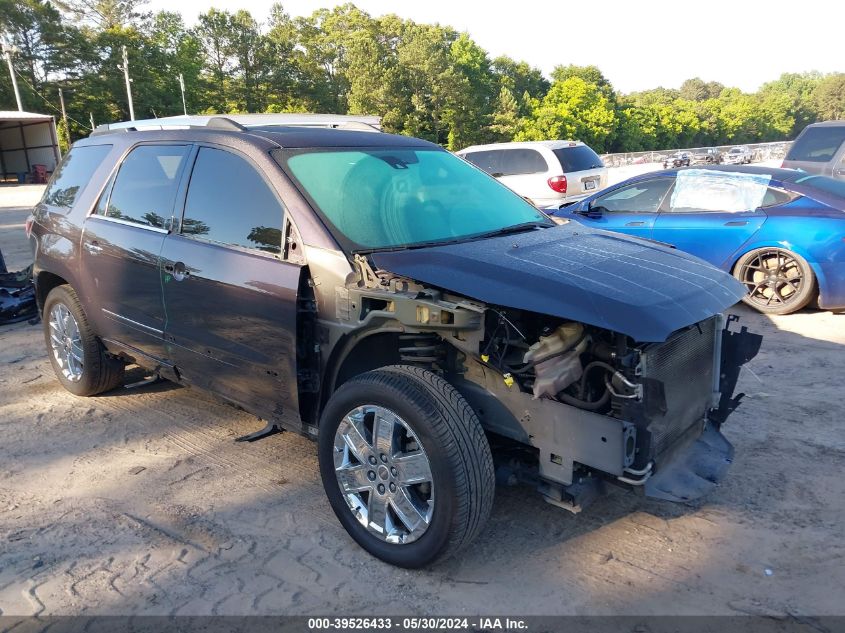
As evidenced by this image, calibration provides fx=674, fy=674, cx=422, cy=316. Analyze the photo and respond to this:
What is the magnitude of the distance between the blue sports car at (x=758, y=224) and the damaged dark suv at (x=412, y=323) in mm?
3667

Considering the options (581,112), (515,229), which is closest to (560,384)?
(515,229)

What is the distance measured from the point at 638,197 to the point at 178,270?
571 cm

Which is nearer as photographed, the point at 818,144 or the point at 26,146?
the point at 818,144

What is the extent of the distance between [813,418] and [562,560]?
2381 mm

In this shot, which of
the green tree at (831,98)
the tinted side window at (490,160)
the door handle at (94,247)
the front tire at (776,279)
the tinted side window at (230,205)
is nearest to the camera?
the tinted side window at (230,205)

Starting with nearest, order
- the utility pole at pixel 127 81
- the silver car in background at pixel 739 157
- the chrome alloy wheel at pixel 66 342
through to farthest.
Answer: the chrome alloy wheel at pixel 66 342 < the silver car in background at pixel 739 157 < the utility pole at pixel 127 81

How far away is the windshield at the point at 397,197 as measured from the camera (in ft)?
11.4

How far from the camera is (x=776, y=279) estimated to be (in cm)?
691

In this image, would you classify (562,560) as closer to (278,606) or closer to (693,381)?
(693,381)

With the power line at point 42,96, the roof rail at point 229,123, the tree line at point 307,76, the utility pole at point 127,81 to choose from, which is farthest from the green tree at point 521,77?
the roof rail at point 229,123

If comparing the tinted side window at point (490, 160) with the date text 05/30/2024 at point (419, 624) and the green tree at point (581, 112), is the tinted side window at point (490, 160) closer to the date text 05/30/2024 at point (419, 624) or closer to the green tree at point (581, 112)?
the date text 05/30/2024 at point (419, 624)

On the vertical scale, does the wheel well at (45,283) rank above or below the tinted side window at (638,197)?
below

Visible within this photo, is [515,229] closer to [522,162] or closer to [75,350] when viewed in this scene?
[75,350]

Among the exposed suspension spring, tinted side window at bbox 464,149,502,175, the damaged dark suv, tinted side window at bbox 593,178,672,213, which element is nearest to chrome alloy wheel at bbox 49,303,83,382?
the damaged dark suv
